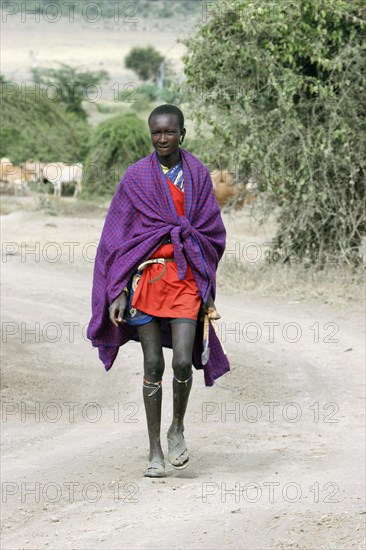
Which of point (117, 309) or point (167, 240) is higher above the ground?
point (167, 240)

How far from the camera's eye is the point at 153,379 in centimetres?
547

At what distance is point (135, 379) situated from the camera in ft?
26.8

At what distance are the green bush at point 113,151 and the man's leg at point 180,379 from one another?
15.2 meters

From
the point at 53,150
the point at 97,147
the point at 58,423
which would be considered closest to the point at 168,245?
the point at 58,423

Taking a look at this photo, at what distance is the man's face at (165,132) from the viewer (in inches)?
211

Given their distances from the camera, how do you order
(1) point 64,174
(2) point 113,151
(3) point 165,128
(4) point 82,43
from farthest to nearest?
(4) point 82,43, (1) point 64,174, (2) point 113,151, (3) point 165,128

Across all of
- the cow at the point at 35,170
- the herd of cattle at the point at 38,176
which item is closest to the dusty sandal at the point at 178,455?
the herd of cattle at the point at 38,176

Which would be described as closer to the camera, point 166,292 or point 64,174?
point 166,292

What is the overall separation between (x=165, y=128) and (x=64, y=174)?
1636 centimetres

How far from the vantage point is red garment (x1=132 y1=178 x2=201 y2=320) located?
17.8ft

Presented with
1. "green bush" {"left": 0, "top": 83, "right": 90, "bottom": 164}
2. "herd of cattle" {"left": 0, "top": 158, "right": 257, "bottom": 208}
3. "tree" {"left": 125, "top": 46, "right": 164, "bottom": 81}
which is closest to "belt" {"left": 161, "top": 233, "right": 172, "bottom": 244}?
"herd of cattle" {"left": 0, "top": 158, "right": 257, "bottom": 208}

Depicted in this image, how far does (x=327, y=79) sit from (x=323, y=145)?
84 cm

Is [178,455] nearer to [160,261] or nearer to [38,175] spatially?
[160,261]

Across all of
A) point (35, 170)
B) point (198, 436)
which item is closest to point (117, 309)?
point (198, 436)
